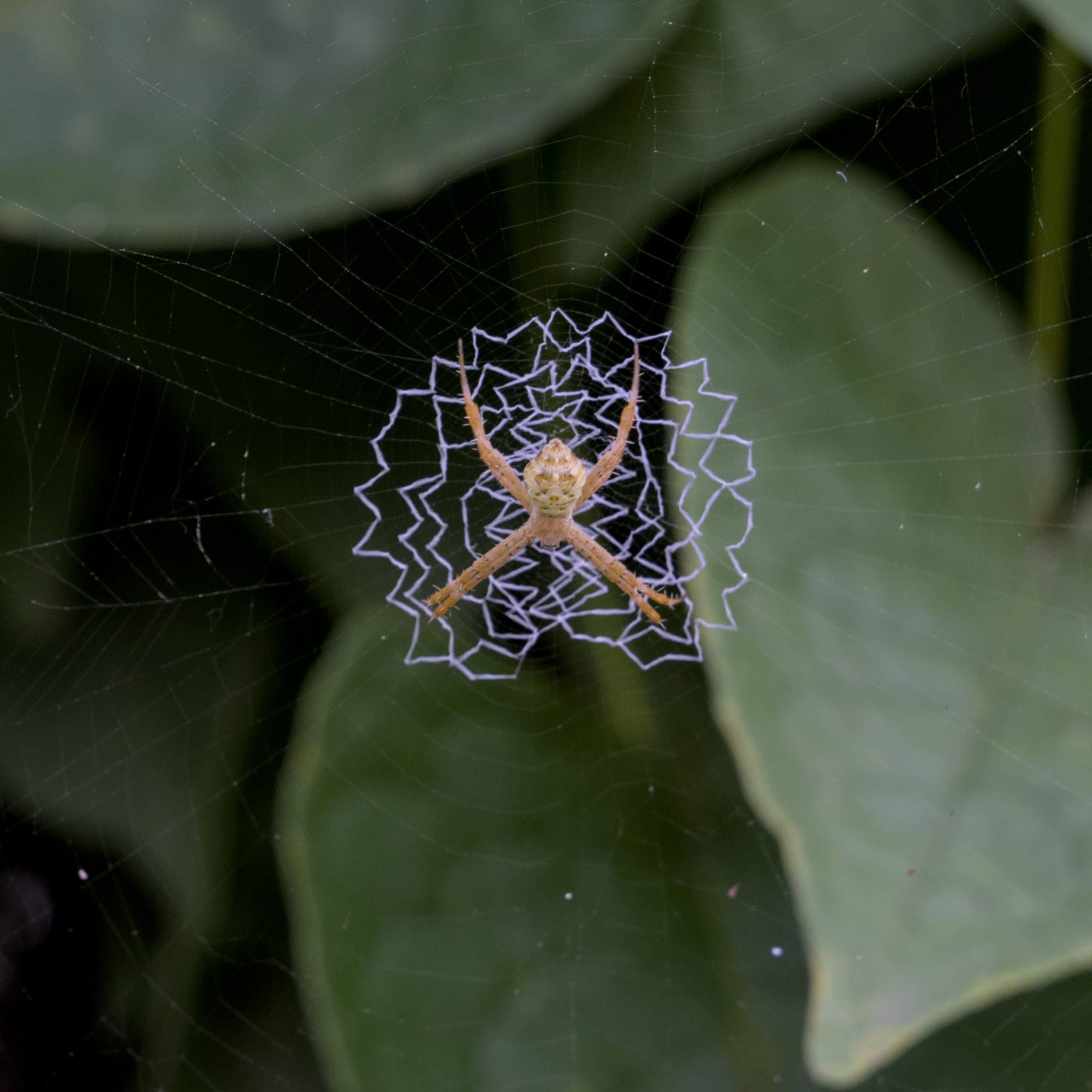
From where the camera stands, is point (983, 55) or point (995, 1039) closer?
point (983, 55)

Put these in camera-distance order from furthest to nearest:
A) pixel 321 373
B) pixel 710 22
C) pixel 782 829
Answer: pixel 321 373 → pixel 710 22 → pixel 782 829

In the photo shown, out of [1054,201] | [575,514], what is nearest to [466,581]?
[575,514]

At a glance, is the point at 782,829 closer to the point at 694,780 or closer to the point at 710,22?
the point at 694,780

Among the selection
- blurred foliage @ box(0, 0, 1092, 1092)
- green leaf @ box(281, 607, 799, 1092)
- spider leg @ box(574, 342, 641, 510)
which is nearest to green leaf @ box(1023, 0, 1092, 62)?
blurred foliage @ box(0, 0, 1092, 1092)

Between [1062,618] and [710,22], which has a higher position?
[710,22]

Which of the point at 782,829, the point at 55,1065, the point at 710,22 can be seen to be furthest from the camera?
the point at 55,1065

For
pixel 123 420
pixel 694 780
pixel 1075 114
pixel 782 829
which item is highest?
pixel 1075 114

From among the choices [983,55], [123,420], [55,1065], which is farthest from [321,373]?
[55,1065]
